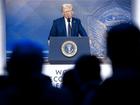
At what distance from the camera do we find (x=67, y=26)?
660 cm

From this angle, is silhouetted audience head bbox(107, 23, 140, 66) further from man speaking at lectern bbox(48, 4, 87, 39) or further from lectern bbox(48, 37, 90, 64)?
man speaking at lectern bbox(48, 4, 87, 39)

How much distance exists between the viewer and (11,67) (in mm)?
2918

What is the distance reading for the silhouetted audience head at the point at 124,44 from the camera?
8.05 ft

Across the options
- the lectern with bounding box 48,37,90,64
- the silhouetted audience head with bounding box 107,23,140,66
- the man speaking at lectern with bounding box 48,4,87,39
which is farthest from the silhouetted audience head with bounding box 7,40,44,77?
the man speaking at lectern with bounding box 48,4,87,39

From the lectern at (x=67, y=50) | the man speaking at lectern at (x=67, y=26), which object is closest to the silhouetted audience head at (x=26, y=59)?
the lectern at (x=67, y=50)

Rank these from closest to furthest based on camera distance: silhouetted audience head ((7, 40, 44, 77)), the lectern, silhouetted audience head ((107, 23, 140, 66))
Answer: silhouetted audience head ((107, 23, 140, 66)) < silhouetted audience head ((7, 40, 44, 77)) < the lectern

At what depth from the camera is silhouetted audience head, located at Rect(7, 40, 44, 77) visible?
287cm

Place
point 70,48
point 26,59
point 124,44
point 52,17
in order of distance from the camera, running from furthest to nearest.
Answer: point 52,17 < point 70,48 < point 26,59 < point 124,44

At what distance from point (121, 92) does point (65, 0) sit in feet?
14.1

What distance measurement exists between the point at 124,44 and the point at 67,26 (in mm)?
4167

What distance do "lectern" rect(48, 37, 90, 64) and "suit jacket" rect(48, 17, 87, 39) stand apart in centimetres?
7

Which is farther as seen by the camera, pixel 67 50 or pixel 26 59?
pixel 67 50

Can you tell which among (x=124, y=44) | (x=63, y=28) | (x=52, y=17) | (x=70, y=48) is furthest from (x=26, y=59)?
(x=52, y=17)

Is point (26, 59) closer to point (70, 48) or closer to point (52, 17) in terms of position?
point (70, 48)
